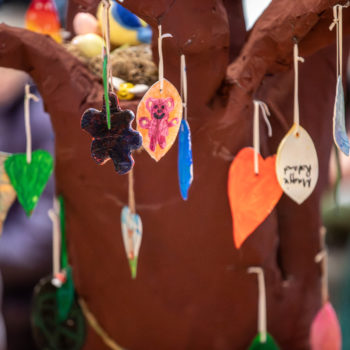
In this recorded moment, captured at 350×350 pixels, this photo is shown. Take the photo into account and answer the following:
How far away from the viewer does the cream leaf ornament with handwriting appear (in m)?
0.68

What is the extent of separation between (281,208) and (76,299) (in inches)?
15.5

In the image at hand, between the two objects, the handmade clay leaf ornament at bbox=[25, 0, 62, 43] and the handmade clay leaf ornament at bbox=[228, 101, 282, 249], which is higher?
the handmade clay leaf ornament at bbox=[25, 0, 62, 43]

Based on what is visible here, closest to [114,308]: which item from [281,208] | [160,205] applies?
[160,205]

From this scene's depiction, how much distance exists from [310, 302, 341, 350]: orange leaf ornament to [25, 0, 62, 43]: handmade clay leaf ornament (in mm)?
663

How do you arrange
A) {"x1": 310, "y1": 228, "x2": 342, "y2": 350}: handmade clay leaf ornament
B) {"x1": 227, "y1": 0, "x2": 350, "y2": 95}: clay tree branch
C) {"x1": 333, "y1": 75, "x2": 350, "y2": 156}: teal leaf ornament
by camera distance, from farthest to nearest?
{"x1": 310, "y1": 228, "x2": 342, "y2": 350}: handmade clay leaf ornament < {"x1": 227, "y1": 0, "x2": 350, "y2": 95}: clay tree branch < {"x1": 333, "y1": 75, "x2": 350, "y2": 156}: teal leaf ornament

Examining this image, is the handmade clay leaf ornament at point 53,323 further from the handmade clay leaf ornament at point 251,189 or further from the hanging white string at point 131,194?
the handmade clay leaf ornament at point 251,189

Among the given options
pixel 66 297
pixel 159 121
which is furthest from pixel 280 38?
pixel 66 297

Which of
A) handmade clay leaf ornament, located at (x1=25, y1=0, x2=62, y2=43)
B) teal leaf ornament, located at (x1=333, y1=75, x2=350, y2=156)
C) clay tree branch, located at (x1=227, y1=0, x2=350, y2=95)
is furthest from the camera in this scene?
handmade clay leaf ornament, located at (x1=25, y1=0, x2=62, y2=43)

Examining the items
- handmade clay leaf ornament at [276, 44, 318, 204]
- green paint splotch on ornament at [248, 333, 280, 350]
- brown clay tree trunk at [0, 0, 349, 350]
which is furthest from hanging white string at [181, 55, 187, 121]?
green paint splotch on ornament at [248, 333, 280, 350]

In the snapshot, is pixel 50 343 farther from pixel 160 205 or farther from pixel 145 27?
pixel 145 27

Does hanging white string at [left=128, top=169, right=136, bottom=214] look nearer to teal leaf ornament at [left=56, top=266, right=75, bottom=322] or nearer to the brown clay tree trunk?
the brown clay tree trunk

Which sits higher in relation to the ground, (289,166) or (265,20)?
(265,20)

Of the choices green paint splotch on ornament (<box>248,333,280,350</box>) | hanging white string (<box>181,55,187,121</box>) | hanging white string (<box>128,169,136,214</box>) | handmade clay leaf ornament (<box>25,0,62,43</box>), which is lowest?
green paint splotch on ornament (<box>248,333,280,350</box>)

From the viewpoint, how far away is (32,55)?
90 cm
